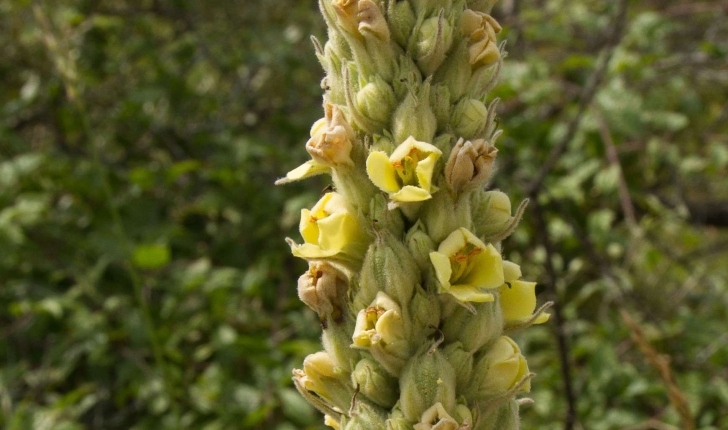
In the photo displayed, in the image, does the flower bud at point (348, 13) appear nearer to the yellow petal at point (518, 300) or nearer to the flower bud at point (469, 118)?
the flower bud at point (469, 118)

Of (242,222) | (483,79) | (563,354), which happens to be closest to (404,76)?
(483,79)

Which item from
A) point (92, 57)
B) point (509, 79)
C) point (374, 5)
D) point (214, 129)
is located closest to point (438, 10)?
point (374, 5)

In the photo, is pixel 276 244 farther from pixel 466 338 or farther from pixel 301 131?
pixel 466 338

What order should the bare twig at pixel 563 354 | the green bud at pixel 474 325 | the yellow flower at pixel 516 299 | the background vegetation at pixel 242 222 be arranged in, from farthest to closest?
the background vegetation at pixel 242 222 < the bare twig at pixel 563 354 < the yellow flower at pixel 516 299 < the green bud at pixel 474 325

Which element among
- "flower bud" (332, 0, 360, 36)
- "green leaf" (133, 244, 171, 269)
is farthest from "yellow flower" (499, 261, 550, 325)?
"green leaf" (133, 244, 171, 269)

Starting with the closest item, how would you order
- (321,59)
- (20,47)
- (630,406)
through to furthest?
(321,59), (630,406), (20,47)

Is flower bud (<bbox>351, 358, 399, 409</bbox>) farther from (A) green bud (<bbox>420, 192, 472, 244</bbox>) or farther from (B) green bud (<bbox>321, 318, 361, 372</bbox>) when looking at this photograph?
(A) green bud (<bbox>420, 192, 472, 244</bbox>)

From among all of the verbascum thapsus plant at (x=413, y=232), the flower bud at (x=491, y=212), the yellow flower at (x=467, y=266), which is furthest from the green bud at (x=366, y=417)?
the flower bud at (x=491, y=212)
